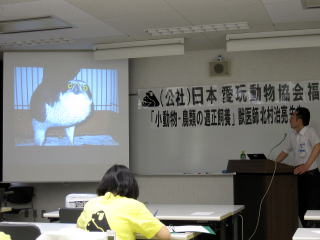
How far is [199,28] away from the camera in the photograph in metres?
6.48

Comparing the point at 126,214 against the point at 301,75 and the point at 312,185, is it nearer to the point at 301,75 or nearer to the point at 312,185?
the point at 312,185

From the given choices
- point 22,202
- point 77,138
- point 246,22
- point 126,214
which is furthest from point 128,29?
point 126,214

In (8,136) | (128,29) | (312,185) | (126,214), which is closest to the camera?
(126,214)

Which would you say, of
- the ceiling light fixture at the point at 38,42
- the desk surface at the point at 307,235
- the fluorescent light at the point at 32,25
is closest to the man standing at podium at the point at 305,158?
the desk surface at the point at 307,235

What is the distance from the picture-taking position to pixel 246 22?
622cm

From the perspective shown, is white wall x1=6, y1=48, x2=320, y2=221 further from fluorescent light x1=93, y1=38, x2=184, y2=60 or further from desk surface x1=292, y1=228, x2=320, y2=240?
desk surface x1=292, y1=228, x2=320, y2=240

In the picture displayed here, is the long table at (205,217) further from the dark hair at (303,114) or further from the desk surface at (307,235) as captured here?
the dark hair at (303,114)

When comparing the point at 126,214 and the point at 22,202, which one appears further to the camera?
the point at 22,202

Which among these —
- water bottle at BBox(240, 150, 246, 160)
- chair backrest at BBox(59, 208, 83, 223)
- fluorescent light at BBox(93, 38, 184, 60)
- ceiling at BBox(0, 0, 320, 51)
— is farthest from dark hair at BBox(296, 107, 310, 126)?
chair backrest at BBox(59, 208, 83, 223)

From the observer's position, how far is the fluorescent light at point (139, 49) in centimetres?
698

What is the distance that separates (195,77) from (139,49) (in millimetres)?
972

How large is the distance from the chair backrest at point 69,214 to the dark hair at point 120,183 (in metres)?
0.91

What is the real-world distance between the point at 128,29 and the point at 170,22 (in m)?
0.61

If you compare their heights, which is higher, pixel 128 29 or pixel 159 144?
pixel 128 29
